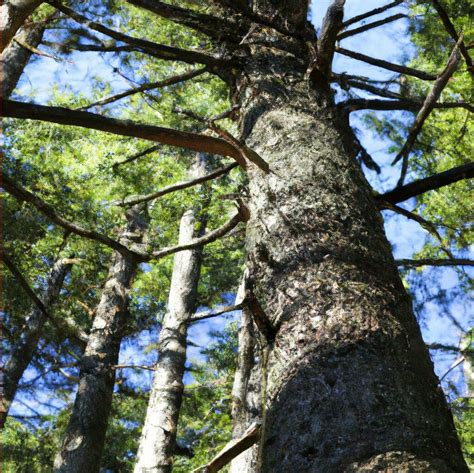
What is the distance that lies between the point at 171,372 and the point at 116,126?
7.31m

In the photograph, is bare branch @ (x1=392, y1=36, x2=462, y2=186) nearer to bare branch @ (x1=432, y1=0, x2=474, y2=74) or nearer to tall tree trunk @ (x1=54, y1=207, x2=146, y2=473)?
bare branch @ (x1=432, y1=0, x2=474, y2=74)

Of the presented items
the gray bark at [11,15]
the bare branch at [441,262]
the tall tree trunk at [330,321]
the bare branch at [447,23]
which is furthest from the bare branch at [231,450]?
the gray bark at [11,15]

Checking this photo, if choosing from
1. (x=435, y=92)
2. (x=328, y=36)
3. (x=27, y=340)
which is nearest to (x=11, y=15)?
(x=328, y=36)

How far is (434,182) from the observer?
3.00 meters

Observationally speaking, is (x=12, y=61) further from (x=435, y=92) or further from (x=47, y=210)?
(x=435, y=92)

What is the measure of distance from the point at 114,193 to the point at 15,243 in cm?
180

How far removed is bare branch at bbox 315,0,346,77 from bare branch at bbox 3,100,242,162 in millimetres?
850

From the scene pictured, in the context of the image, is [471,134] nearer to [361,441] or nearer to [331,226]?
[331,226]

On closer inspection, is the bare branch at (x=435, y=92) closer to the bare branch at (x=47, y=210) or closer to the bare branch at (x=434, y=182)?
the bare branch at (x=434, y=182)

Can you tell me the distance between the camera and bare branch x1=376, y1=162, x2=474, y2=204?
9.68ft

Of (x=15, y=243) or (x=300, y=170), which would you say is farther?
(x=15, y=243)

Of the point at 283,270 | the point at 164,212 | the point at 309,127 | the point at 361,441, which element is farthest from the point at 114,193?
the point at 361,441

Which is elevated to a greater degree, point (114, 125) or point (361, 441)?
point (114, 125)

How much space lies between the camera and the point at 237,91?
393 cm
